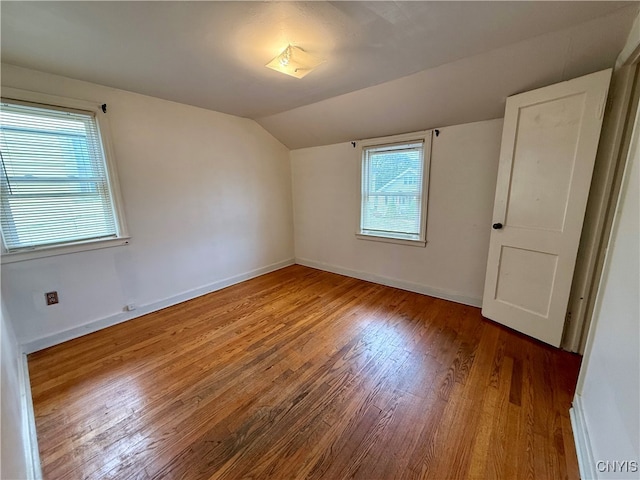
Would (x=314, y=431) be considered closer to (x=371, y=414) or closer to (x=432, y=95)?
(x=371, y=414)

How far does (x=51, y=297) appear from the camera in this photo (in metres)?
2.20

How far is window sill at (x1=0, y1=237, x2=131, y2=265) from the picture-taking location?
78.6 inches

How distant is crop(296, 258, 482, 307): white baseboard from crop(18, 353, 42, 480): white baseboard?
10.6 feet

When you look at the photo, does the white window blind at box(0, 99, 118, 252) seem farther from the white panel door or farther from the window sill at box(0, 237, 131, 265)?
the white panel door

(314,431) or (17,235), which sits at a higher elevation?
(17,235)

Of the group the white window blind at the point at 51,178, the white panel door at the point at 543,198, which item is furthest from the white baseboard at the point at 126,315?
the white panel door at the point at 543,198

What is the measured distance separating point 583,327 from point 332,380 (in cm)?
198

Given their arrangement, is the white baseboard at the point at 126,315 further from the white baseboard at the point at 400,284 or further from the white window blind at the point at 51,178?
the white baseboard at the point at 400,284

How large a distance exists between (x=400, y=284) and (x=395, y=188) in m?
1.26

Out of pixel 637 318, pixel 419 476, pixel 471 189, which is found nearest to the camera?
pixel 637 318

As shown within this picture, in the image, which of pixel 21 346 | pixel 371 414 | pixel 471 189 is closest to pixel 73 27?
pixel 21 346

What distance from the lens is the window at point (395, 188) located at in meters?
3.01

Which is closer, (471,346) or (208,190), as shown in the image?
(471,346)

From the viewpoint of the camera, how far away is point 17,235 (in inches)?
79.7
